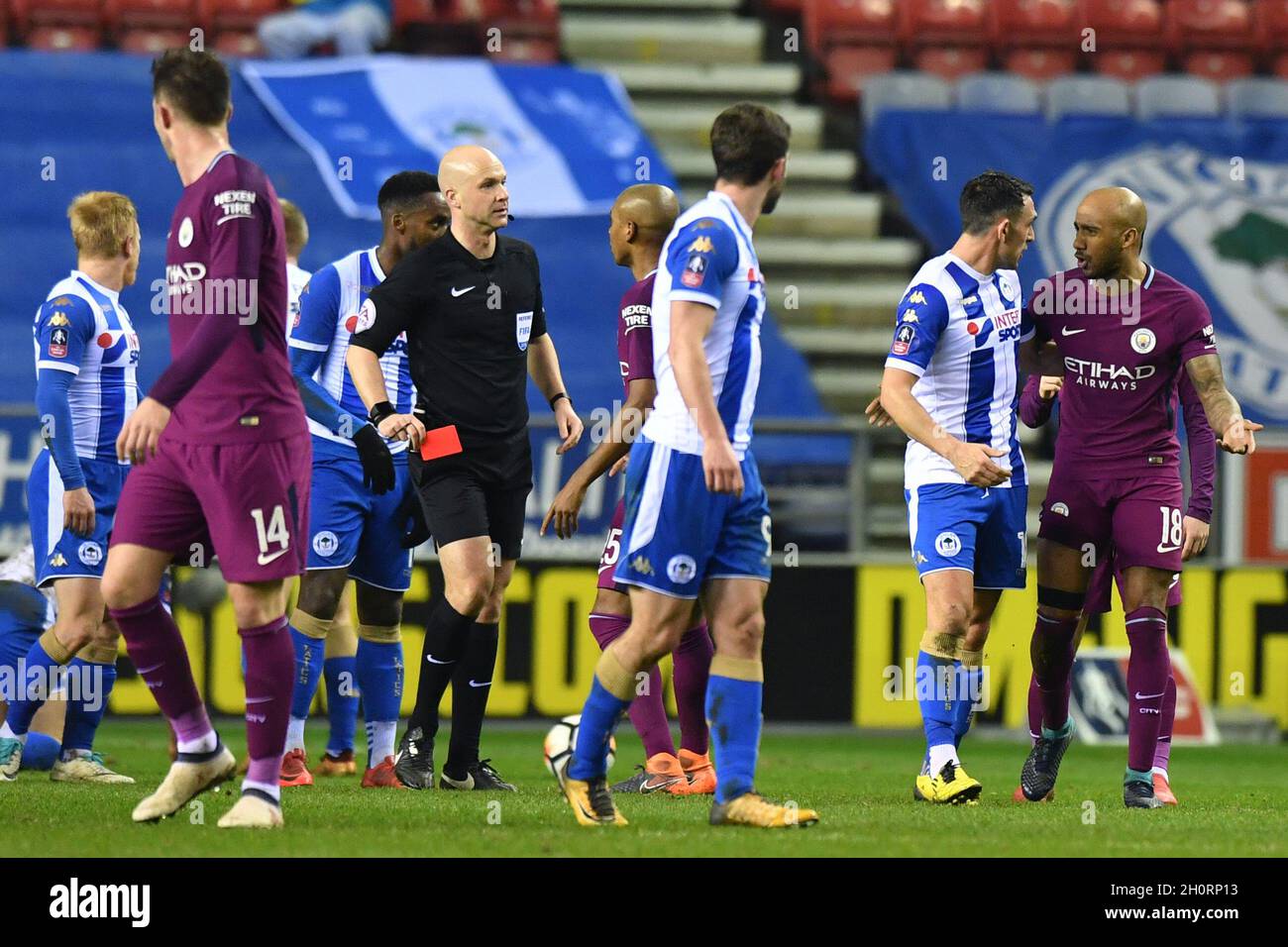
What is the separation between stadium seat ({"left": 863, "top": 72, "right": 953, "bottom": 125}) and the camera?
16.0 m

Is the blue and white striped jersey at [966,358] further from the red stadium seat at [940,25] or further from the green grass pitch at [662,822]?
the red stadium seat at [940,25]

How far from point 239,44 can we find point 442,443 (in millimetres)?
10051

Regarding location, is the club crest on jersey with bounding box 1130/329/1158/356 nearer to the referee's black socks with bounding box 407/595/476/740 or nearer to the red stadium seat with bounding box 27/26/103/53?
the referee's black socks with bounding box 407/595/476/740

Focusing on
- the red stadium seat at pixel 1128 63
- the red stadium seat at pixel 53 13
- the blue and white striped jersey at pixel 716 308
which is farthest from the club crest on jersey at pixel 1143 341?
the red stadium seat at pixel 53 13

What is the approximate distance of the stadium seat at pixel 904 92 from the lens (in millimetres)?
15969

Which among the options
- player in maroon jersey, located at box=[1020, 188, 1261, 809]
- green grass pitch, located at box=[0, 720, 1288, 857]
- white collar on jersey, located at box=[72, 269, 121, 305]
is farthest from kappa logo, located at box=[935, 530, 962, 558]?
white collar on jersey, located at box=[72, 269, 121, 305]

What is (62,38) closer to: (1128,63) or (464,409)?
(1128,63)

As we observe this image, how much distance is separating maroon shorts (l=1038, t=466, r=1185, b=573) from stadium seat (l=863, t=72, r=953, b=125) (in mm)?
9329

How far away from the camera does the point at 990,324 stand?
6.93 metres

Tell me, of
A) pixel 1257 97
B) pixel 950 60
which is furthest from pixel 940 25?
pixel 1257 97

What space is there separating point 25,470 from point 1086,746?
5900 mm

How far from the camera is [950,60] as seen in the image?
1662cm
